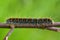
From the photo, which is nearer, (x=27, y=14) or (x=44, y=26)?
(x=44, y=26)

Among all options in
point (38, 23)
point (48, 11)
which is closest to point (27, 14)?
point (48, 11)

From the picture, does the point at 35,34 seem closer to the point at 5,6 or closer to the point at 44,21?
the point at 5,6

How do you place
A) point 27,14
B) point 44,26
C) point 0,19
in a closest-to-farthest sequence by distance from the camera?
point 44,26 < point 0,19 < point 27,14

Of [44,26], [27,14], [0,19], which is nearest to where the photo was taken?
[44,26]

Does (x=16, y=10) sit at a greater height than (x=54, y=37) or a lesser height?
greater

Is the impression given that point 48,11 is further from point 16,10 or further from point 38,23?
point 38,23

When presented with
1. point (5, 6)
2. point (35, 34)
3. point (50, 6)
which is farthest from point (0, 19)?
point (50, 6)
